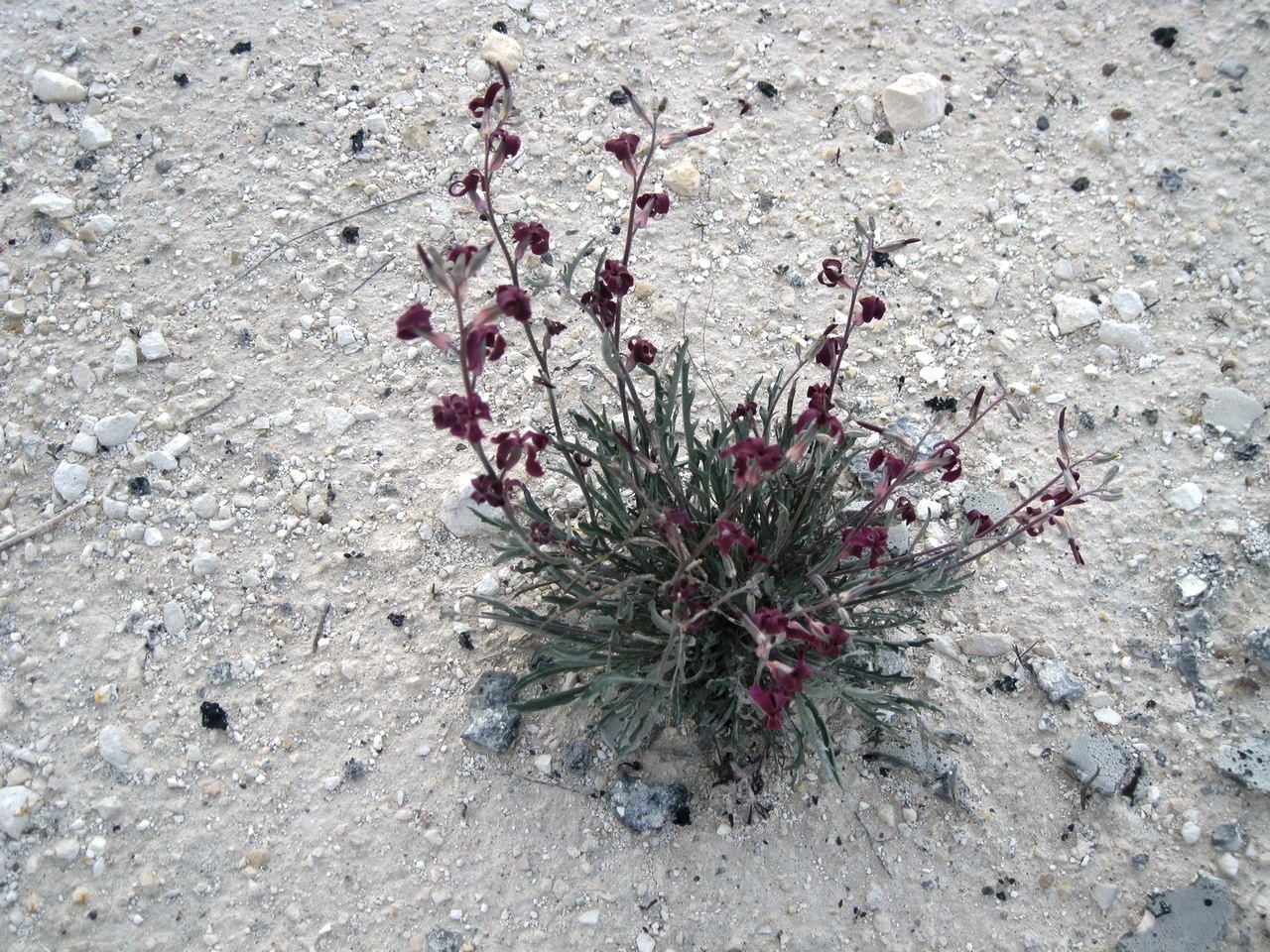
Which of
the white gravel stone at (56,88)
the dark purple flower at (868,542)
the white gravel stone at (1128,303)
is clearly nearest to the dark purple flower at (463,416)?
the dark purple flower at (868,542)

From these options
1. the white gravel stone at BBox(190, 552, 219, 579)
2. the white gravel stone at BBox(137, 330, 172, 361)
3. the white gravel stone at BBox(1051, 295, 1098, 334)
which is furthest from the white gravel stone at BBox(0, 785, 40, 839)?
the white gravel stone at BBox(1051, 295, 1098, 334)

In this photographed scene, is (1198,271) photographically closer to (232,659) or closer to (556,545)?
(556,545)

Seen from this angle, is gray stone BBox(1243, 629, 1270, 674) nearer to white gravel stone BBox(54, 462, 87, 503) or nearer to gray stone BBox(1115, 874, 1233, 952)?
gray stone BBox(1115, 874, 1233, 952)

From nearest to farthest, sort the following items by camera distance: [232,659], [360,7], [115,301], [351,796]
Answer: [351,796], [232,659], [115,301], [360,7]

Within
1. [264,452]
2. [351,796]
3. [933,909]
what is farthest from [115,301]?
[933,909]

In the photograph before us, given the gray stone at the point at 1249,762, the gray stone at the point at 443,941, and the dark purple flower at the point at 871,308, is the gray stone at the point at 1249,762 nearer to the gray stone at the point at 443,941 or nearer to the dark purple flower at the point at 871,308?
the dark purple flower at the point at 871,308
